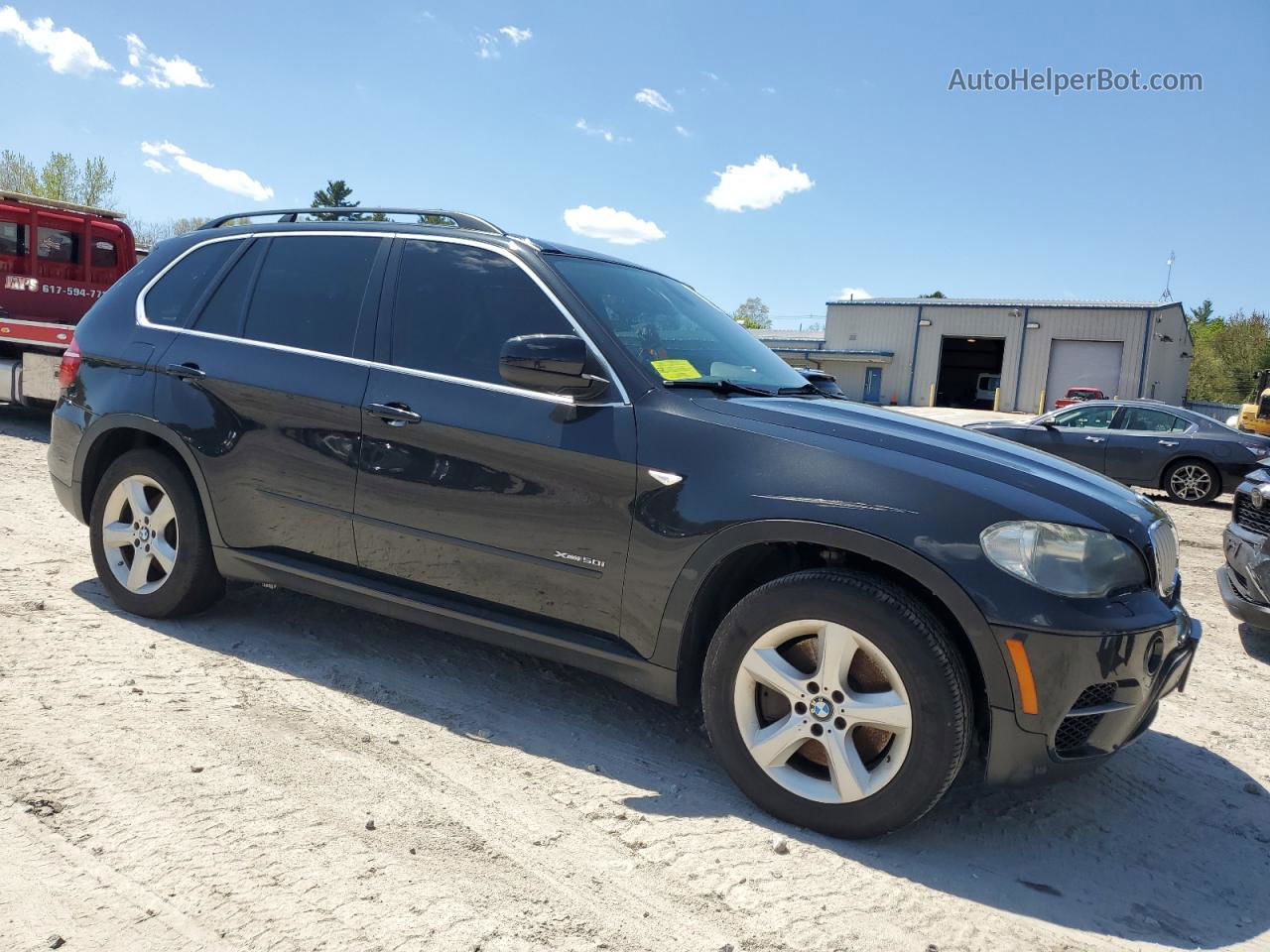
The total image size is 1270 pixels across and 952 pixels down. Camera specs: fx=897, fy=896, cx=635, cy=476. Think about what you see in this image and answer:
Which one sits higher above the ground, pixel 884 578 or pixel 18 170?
pixel 18 170

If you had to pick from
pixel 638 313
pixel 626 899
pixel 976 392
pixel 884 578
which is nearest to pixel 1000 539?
pixel 884 578

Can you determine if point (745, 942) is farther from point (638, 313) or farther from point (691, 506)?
point (638, 313)

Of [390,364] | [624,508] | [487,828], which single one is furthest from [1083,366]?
[487,828]

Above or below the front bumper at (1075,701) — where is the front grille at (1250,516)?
above

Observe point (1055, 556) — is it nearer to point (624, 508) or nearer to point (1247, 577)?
point (624, 508)

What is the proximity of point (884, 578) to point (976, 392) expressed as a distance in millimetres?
49418

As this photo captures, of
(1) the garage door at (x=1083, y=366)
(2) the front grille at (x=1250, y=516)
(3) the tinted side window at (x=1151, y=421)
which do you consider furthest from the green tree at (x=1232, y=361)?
(2) the front grille at (x=1250, y=516)

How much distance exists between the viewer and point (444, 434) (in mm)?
3330

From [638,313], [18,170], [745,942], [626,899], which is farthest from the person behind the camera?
[18,170]

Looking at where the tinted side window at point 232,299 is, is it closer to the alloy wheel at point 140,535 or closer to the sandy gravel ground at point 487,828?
the alloy wheel at point 140,535

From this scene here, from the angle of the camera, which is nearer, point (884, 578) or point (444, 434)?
point (884, 578)

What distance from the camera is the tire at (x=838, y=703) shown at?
8.35ft

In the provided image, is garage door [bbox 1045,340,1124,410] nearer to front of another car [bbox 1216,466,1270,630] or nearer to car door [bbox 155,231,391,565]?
front of another car [bbox 1216,466,1270,630]

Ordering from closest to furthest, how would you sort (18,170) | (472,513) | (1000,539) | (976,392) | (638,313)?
(1000,539) < (472,513) < (638,313) < (18,170) < (976,392)
